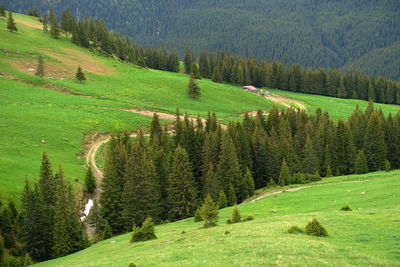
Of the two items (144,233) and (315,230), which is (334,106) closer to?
(144,233)

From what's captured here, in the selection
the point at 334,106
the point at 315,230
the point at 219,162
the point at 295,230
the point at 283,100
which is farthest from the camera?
the point at 283,100

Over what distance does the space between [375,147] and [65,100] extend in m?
92.2

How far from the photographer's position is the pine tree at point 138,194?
51.0 meters

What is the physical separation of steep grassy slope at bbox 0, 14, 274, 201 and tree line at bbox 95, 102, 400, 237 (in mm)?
13888

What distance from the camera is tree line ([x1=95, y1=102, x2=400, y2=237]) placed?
5341 centimetres

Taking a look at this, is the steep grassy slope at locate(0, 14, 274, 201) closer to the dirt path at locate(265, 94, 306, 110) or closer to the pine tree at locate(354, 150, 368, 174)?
the dirt path at locate(265, 94, 306, 110)

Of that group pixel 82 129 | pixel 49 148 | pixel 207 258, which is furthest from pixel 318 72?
pixel 207 258

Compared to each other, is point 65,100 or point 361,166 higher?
point 65,100

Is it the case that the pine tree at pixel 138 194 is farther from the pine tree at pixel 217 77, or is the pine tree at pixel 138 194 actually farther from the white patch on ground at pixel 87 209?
the pine tree at pixel 217 77

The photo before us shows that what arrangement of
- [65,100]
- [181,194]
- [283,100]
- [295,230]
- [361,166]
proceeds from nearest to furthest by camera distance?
1. [295,230]
2. [181,194]
3. [361,166]
4. [65,100]
5. [283,100]

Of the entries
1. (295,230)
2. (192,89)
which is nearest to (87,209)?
(295,230)

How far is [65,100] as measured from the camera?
10212 centimetres

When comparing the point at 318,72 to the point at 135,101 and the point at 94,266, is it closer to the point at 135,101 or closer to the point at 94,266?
the point at 135,101

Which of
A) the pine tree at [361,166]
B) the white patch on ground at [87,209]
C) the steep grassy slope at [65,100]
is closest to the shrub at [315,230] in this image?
the white patch on ground at [87,209]
